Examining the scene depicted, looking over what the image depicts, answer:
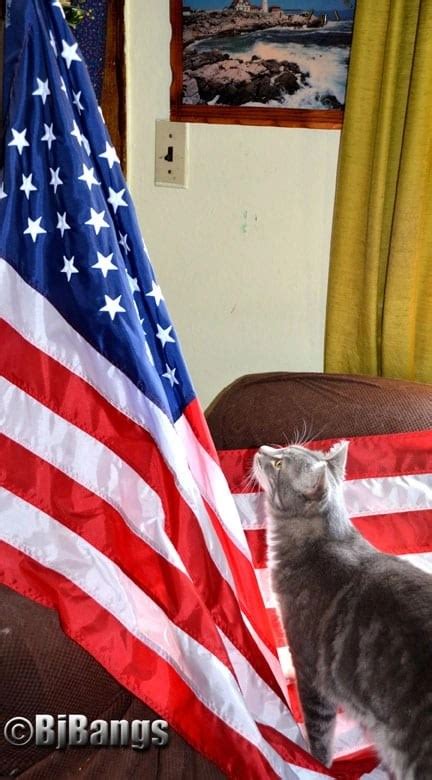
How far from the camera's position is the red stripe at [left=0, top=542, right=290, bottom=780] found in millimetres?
1198

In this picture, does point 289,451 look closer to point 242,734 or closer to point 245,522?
point 245,522

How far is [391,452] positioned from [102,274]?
68 centimetres

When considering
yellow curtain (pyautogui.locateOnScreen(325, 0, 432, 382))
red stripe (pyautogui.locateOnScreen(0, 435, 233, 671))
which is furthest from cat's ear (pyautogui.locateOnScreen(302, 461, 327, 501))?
yellow curtain (pyautogui.locateOnScreen(325, 0, 432, 382))

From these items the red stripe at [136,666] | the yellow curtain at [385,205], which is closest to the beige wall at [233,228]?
the yellow curtain at [385,205]

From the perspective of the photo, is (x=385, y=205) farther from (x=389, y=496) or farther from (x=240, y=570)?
(x=240, y=570)

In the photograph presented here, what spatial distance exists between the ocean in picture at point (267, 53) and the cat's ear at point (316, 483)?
2.87 ft

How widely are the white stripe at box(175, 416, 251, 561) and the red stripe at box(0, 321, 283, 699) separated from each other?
0.24 ft

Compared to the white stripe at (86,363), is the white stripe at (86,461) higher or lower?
lower

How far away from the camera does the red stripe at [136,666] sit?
1.20 m

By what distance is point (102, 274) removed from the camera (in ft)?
4.20

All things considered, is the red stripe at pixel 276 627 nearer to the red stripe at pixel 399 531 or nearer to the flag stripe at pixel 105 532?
the red stripe at pixel 399 531

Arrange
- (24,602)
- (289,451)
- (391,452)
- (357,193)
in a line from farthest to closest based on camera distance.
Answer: (357,193) < (391,452) < (289,451) < (24,602)

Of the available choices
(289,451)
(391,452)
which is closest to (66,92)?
(289,451)

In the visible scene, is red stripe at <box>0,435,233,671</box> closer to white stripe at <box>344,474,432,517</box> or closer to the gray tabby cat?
the gray tabby cat
